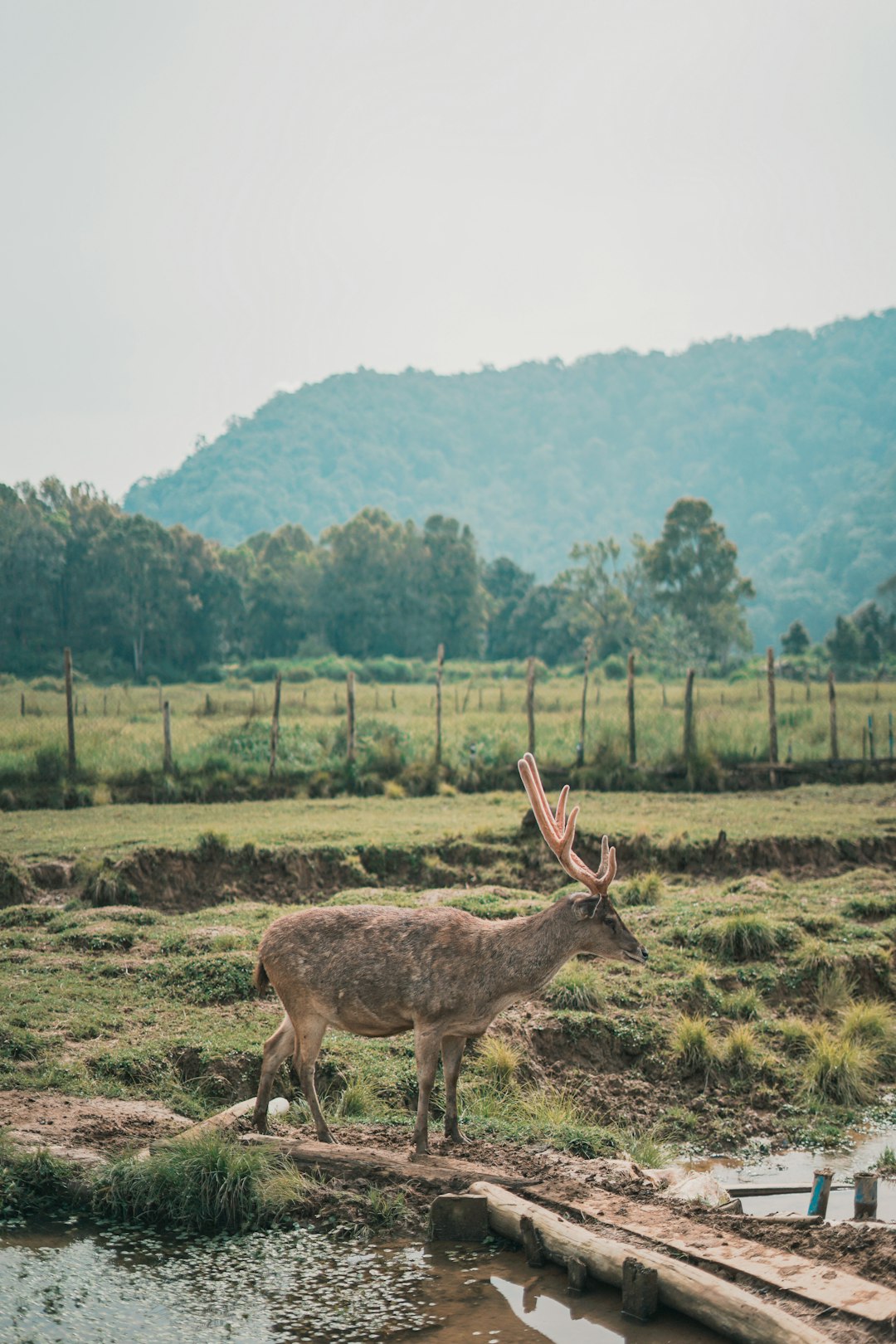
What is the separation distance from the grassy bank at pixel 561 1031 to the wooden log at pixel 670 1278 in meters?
1.45

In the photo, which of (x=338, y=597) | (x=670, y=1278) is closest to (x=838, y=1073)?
(x=670, y=1278)

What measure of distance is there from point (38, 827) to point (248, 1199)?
1361 centimetres

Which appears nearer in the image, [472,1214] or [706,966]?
[472,1214]

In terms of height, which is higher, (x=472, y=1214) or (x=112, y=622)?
(x=112, y=622)

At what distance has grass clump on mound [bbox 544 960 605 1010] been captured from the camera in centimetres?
1198

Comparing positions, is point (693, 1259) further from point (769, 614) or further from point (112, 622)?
point (769, 614)

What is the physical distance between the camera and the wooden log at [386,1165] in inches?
315

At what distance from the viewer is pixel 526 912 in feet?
45.6

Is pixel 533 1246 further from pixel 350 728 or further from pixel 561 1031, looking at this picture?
pixel 350 728

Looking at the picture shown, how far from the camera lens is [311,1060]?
8.66m

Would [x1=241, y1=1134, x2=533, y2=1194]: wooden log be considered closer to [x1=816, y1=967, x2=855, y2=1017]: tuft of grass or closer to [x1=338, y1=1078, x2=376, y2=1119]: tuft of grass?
[x1=338, y1=1078, x2=376, y2=1119]: tuft of grass

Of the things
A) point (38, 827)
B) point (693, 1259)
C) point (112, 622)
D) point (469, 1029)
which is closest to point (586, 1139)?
point (469, 1029)

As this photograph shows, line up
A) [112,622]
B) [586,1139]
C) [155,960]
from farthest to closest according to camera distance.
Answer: [112,622], [155,960], [586,1139]

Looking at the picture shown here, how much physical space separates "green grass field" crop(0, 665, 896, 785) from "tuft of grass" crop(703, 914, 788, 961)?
504 inches
